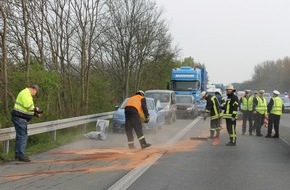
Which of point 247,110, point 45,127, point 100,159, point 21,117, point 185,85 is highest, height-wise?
point 185,85

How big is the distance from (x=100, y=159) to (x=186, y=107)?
19501 millimetres

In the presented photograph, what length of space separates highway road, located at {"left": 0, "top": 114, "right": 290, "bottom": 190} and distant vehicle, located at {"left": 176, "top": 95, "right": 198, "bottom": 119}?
52.3 feet

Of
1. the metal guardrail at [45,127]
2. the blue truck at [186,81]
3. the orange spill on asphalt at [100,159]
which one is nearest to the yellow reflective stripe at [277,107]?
the orange spill on asphalt at [100,159]

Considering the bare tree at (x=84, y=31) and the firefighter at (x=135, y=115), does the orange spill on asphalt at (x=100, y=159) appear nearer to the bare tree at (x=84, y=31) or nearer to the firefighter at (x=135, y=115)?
the firefighter at (x=135, y=115)

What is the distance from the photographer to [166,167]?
30.9ft

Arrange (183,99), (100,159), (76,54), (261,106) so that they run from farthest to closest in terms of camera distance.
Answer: (183,99) → (76,54) → (261,106) → (100,159)

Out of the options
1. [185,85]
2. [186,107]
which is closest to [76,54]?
[186,107]

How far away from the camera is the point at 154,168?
9.24 m

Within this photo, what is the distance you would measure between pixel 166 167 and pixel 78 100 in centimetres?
1233

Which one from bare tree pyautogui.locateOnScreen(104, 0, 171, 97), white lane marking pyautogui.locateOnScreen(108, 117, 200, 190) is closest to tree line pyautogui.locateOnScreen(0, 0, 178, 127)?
bare tree pyautogui.locateOnScreen(104, 0, 171, 97)

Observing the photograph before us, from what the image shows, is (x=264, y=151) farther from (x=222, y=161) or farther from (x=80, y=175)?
(x=80, y=175)

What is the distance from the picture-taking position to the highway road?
763cm

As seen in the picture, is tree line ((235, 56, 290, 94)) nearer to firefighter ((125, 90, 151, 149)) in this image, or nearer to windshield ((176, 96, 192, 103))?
windshield ((176, 96, 192, 103))

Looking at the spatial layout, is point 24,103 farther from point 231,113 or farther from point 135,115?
point 231,113
